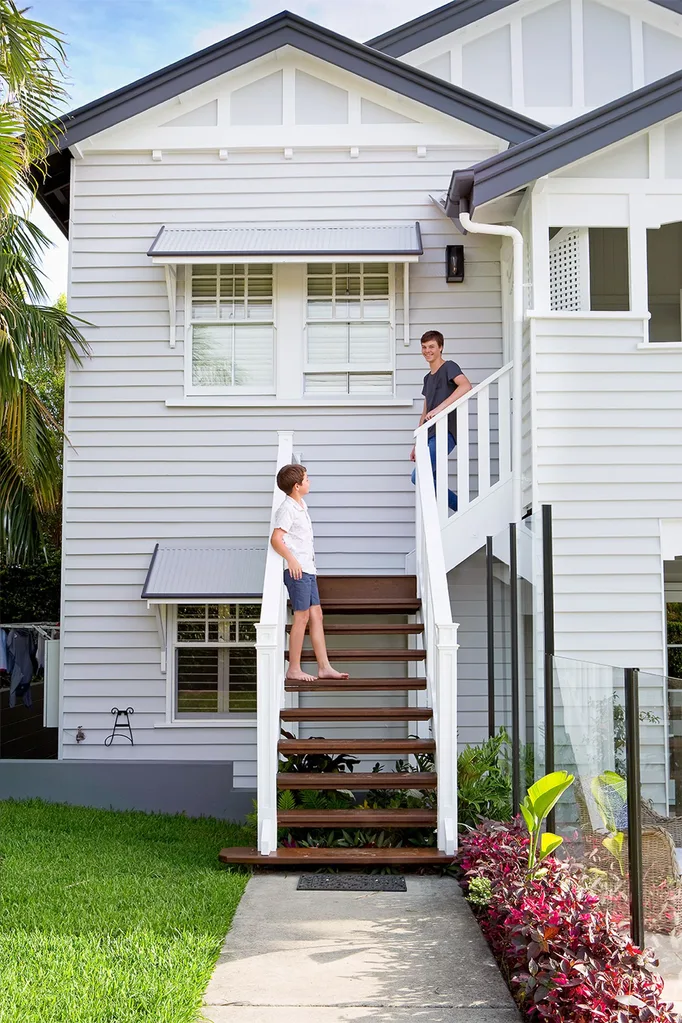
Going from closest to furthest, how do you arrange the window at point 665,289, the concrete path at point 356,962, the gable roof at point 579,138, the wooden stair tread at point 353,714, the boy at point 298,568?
the concrete path at point 356,962 → the wooden stair tread at point 353,714 → the boy at point 298,568 → the gable roof at point 579,138 → the window at point 665,289

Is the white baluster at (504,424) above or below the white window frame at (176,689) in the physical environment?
above

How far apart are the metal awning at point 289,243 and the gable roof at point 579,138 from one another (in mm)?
1464

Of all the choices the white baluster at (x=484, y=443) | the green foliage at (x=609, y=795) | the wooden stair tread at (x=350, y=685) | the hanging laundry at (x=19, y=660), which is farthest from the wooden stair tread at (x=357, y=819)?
the hanging laundry at (x=19, y=660)

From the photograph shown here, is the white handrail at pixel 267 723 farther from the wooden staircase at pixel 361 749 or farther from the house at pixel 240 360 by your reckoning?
the house at pixel 240 360

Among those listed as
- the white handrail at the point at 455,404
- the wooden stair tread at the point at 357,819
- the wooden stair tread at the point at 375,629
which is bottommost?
the wooden stair tread at the point at 357,819

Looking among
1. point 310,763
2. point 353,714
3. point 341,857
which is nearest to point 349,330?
point 353,714

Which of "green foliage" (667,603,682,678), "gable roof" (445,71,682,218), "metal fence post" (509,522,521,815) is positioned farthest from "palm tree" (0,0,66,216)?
"green foliage" (667,603,682,678)

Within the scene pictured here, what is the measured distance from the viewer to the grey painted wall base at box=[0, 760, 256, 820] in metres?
9.21

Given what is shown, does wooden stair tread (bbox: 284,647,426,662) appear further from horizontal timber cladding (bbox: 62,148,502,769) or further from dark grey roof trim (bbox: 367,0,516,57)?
dark grey roof trim (bbox: 367,0,516,57)

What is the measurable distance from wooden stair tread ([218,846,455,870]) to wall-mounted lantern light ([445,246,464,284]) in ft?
17.1

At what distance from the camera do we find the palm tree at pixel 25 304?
695cm

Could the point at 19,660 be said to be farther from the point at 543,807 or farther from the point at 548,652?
the point at 543,807

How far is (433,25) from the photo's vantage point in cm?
1080

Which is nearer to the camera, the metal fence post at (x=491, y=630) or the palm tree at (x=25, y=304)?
the palm tree at (x=25, y=304)
